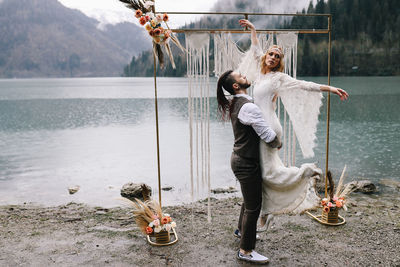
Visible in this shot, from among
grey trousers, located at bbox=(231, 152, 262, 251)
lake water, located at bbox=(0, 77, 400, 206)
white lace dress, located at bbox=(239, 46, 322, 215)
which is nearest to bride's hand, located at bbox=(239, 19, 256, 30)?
white lace dress, located at bbox=(239, 46, 322, 215)

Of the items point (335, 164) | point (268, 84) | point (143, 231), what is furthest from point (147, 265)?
point (335, 164)

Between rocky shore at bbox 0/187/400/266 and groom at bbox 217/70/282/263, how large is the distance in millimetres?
682

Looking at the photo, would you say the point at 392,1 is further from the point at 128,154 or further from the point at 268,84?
the point at 268,84

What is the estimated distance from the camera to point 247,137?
3.22 metres

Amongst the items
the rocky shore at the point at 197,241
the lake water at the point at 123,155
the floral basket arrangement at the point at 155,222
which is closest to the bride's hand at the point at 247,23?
the lake water at the point at 123,155

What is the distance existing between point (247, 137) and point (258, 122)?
0.22m

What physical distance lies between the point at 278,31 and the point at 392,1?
326 feet

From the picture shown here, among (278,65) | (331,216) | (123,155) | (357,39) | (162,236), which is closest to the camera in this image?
(278,65)

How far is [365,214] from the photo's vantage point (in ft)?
16.1

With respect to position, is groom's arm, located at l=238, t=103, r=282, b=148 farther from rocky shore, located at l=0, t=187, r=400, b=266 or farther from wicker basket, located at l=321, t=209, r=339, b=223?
wicker basket, located at l=321, t=209, r=339, b=223

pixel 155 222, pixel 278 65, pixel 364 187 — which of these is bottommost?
pixel 364 187

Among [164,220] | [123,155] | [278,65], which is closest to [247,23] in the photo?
[278,65]

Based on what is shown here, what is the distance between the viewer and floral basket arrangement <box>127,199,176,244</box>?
3.99 meters

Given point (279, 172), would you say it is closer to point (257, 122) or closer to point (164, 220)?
point (257, 122)
